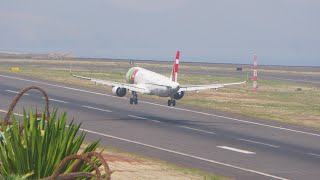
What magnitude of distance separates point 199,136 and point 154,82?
7987mm

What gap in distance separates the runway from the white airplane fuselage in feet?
8.99

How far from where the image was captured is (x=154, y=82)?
198 feet

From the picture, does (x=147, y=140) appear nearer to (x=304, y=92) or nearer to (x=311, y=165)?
(x=311, y=165)

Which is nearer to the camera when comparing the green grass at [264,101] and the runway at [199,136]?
the runway at [199,136]

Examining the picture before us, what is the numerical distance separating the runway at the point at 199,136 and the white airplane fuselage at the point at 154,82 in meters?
2.74

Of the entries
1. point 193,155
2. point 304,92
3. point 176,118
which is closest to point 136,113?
point 176,118

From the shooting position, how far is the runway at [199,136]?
42.0 metres

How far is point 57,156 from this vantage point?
1441cm

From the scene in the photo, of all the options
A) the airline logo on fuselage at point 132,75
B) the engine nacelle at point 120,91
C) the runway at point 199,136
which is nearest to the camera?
the runway at point 199,136

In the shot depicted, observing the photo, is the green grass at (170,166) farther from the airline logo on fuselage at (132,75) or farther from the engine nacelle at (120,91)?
the airline logo on fuselage at (132,75)

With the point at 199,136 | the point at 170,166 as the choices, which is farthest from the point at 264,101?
the point at 170,166

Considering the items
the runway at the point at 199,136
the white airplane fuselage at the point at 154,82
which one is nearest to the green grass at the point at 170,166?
the runway at the point at 199,136

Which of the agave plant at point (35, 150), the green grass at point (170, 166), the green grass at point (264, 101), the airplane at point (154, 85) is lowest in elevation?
the green grass at point (264, 101)

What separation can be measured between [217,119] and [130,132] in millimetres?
14056
